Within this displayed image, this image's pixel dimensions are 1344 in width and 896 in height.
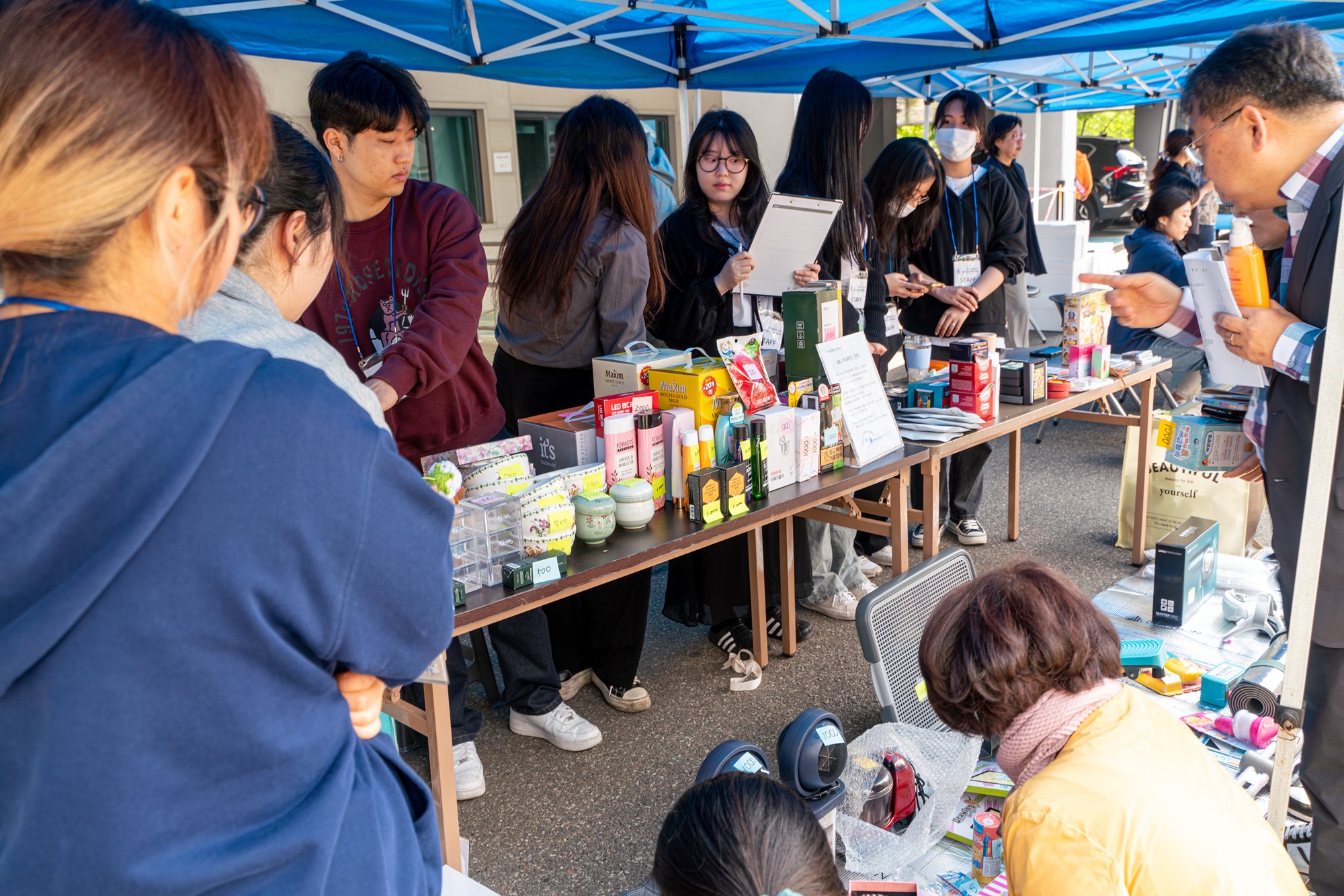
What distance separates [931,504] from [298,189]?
7.26ft

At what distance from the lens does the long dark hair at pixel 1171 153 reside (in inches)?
210

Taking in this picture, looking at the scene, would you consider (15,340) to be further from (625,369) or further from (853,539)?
(853,539)

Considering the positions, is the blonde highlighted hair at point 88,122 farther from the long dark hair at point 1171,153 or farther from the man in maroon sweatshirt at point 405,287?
the long dark hair at point 1171,153

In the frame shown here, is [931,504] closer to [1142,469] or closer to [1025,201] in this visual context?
[1142,469]

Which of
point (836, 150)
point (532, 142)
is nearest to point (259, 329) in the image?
point (836, 150)

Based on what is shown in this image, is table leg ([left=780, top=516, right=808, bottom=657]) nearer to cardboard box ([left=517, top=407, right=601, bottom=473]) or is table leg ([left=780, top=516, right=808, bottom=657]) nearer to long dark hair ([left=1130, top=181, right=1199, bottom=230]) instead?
cardboard box ([left=517, top=407, right=601, bottom=473])

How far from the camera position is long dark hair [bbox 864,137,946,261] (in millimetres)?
3990

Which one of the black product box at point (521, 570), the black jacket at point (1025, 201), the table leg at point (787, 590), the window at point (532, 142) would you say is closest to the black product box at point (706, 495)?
the black product box at point (521, 570)

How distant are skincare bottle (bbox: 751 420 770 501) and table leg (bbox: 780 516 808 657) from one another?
34.1 inches

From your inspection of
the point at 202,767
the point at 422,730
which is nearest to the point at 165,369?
the point at 202,767

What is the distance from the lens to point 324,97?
89.1 inches

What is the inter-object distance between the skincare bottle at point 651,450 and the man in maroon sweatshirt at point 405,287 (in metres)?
0.50

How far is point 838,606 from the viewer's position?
3.69 metres

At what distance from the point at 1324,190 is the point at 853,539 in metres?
2.37
